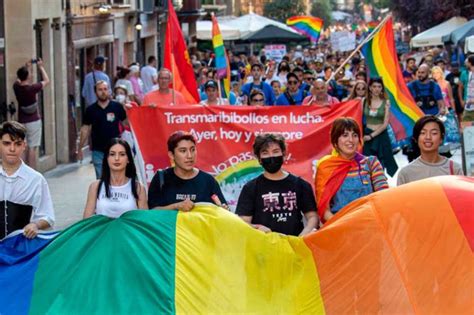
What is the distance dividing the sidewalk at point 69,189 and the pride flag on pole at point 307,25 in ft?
100

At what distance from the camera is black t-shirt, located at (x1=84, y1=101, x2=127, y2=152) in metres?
15.5

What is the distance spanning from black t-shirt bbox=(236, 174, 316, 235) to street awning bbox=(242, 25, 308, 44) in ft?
107

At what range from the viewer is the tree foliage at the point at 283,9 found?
77.4 m

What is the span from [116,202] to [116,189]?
4.1 inches

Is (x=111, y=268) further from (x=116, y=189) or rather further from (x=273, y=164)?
(x=273, y=164)

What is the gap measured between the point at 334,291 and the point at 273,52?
105 ft

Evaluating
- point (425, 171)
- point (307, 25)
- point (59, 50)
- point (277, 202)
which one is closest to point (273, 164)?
point (277, 202)

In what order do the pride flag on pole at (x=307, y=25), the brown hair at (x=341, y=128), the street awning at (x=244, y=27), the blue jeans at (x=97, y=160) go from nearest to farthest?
the brown hair at (x=341, y=128)
the blue jeans at (x=97, y=160)
the street awning at (x=244, y=27)
the pride flag on pole at (x=307, y=25)

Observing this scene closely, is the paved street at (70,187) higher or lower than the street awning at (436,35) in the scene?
lower

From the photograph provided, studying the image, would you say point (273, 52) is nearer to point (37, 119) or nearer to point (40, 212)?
point (37, 119)

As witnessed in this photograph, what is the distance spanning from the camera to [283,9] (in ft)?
256

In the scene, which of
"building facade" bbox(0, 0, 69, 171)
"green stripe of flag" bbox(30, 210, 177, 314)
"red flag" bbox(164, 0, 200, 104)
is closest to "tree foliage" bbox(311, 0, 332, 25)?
"building facade" bbox(0, 0, 69, 171)

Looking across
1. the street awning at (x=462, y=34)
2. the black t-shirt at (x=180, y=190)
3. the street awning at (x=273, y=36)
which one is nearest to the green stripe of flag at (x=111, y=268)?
the black t-shirt at (x=180, y=190)

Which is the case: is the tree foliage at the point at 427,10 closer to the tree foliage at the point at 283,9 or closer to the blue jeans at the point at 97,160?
the tree foliage at the point at 283,9
